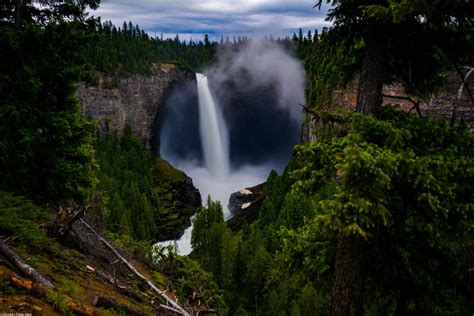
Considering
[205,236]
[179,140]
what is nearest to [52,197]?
[205,236]

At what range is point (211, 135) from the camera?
111625 millimetres

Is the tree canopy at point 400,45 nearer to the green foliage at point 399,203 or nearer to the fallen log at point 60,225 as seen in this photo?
the green foliage at point 399,203

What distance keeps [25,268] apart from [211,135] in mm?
104780

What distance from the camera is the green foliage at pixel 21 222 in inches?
342

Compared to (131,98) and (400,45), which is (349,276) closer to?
(400,45)

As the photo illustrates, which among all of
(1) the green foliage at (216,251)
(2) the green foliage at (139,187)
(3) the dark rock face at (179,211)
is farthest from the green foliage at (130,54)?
(1) the green foliage at (216,251)

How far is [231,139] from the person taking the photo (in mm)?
119312

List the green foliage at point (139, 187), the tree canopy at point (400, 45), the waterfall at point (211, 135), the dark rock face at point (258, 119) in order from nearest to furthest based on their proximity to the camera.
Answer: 1. the tree canopy at point (400, 45)
2. the green foliage at point (139, 187)
3. the waterfall at point (211, 135)
4. the dark rock face at point (258, 119)

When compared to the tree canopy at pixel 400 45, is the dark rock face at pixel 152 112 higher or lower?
lower

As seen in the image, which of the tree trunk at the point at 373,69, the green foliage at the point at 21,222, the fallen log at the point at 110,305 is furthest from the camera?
the green foliage at the point at 21,222

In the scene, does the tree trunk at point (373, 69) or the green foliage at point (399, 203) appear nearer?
the green foliage at point (399, 203)

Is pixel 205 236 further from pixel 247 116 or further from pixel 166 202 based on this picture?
pixel 247 116

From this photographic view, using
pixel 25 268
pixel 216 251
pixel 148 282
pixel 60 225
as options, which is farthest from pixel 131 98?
pixel 25 268

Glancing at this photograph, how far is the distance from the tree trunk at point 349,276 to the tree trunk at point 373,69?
199cm
